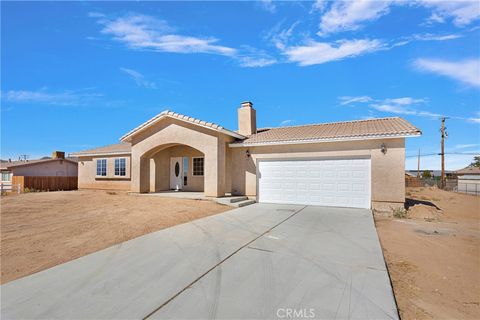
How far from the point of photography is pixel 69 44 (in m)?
11.5

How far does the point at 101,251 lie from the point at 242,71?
12040 millimetres

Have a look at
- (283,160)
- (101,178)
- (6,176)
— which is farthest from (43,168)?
(283,160)

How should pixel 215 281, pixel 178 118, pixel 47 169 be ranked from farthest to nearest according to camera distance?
pixel 47 169
pixel 178 118
pixel 215 281

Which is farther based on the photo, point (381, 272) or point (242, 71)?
point (242, 71)

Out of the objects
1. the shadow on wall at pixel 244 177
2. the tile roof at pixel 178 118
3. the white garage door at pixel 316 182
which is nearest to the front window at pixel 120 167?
the tile roof at pixel 178 118

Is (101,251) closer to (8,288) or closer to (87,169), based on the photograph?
(8,288)

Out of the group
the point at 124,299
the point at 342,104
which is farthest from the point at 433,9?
the point at 124,299

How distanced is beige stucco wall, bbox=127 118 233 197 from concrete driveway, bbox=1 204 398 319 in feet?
20.3

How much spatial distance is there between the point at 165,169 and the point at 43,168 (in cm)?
2169

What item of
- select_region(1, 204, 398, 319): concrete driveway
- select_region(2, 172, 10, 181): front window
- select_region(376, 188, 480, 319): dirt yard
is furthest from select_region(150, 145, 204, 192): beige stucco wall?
select_region(2, 172, 10, 181): front window

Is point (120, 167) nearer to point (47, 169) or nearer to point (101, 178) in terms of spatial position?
point (101, 178)

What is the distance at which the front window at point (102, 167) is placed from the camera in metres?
18.9

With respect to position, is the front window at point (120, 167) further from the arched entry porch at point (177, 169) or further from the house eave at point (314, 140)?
the house eave at point (314, 140)

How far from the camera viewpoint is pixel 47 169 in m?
28.9
